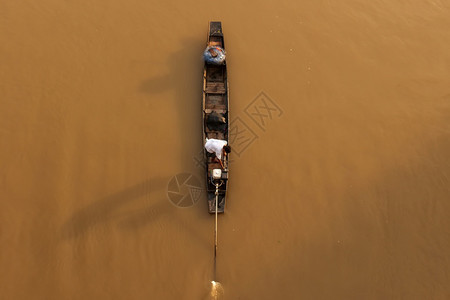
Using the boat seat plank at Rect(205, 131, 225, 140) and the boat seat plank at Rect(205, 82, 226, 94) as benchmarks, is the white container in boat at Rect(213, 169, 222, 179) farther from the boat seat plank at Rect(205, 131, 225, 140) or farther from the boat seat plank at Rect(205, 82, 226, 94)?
the boat seat plank at Rect(205, 82, 226, 94)

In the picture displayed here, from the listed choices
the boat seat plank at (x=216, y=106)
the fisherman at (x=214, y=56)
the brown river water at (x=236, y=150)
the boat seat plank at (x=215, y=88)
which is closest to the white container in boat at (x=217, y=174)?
the brown river water at (x=236, y=150)

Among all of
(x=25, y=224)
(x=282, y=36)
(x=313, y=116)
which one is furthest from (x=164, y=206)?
(x=282, y=36)

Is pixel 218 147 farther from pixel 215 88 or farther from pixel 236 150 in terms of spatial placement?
pixel 215 88

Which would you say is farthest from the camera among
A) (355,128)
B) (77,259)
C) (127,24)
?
(127,24)

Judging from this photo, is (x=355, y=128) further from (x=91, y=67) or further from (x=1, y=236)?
(x=1, y=236)

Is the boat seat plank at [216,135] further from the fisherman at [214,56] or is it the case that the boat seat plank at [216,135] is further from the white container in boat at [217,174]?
the fisherman at [214,56]

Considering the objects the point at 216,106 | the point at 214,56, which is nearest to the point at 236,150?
the point at 216,106
